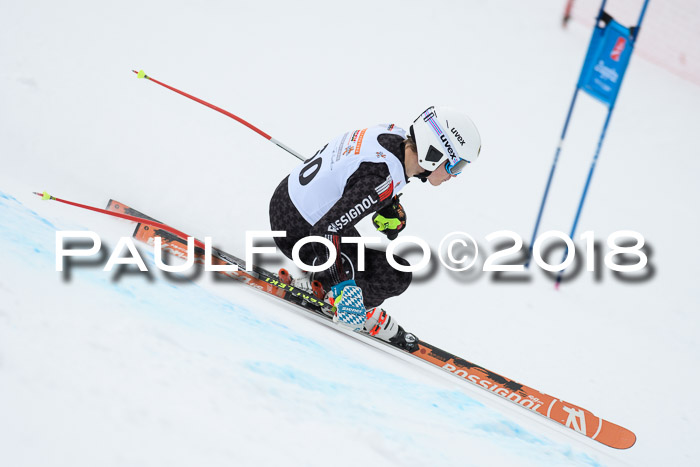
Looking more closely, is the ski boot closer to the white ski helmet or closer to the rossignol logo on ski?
the rossignol logo on ski

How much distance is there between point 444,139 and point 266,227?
1895mm

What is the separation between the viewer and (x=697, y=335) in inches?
173

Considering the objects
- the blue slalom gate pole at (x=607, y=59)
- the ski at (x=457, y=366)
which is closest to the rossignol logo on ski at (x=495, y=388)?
the ski at (x=457, y=366)

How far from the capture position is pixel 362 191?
247 cm

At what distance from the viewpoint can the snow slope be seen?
1264 millimetres

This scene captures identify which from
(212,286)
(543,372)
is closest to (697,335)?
(543,372)

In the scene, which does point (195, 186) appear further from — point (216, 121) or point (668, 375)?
point (668, 375)

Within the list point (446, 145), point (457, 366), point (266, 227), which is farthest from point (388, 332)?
point (266, 227)

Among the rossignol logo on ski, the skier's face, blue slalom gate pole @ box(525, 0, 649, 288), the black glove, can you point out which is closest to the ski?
the rossignol logo on ski

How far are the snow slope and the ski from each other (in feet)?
0.62

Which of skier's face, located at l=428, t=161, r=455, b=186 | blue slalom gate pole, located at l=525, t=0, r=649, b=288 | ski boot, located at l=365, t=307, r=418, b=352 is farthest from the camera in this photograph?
blue slalom gate pole, located at l=525, t=0, r=649, b=288

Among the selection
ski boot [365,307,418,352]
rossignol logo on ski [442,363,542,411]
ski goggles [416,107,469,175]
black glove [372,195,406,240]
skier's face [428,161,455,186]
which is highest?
ski goggles [416,107,469,175]

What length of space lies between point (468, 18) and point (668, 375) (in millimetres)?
5380

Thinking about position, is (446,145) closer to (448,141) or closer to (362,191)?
(448,141)
